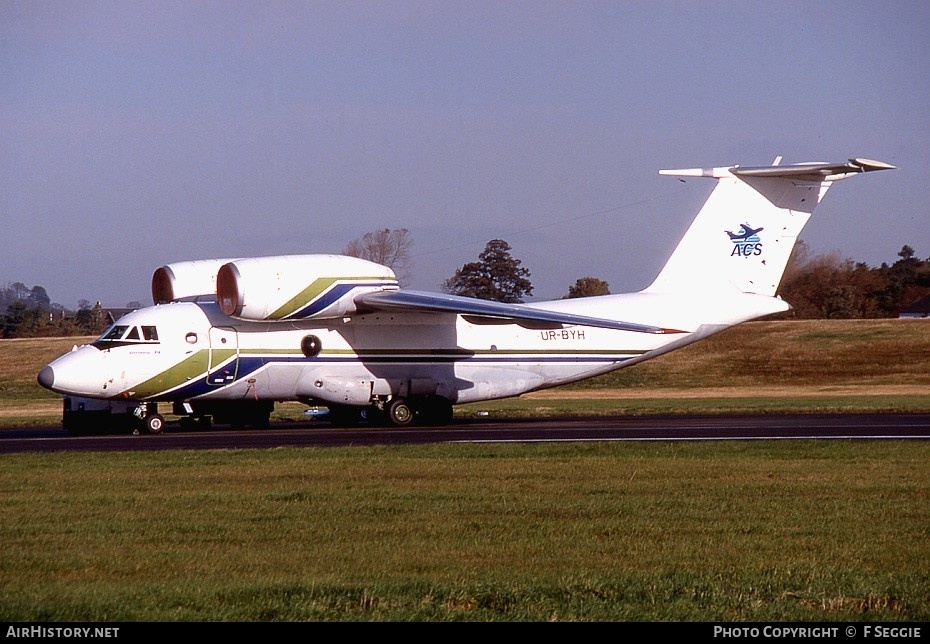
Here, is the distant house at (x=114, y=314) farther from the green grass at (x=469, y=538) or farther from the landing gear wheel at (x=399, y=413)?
the green grass at (x=469, y=538)

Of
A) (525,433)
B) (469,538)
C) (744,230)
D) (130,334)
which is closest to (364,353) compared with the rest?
(130,334)

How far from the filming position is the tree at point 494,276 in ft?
204

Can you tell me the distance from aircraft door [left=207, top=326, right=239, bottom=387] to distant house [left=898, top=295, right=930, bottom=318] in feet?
215

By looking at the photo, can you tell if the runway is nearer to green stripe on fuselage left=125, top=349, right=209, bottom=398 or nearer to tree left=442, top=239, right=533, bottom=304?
green stripe on fuselage left=125, top=349, right=209, bottom=398

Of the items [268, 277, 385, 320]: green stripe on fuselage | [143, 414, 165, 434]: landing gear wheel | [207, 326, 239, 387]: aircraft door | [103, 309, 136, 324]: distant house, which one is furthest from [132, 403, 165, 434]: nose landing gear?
[268, 277, 385, 320]: green stripe on fuselage

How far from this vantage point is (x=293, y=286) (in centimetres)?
2448

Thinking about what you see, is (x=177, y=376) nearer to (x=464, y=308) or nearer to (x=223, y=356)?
(x=223, y=356)

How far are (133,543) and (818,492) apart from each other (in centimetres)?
726

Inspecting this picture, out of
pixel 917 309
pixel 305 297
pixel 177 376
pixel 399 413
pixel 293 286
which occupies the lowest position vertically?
pixel 399 413

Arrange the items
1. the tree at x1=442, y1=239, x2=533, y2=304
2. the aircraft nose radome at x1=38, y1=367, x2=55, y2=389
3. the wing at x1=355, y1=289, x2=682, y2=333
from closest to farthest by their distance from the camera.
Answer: the aircraft nose radome at x1=38, y1=367, x2=55, y2=389 < the wing at x1=355, y1=289, x2=682, y2=333 < the tree at x1=442, y1=239, x2=533, y2=304

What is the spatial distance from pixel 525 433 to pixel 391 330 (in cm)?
539

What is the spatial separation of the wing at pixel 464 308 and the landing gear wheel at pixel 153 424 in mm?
4881

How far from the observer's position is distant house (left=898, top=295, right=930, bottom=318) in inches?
3157

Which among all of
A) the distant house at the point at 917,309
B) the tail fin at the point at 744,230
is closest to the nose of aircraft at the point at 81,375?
the tail fin at the point at 744,230
